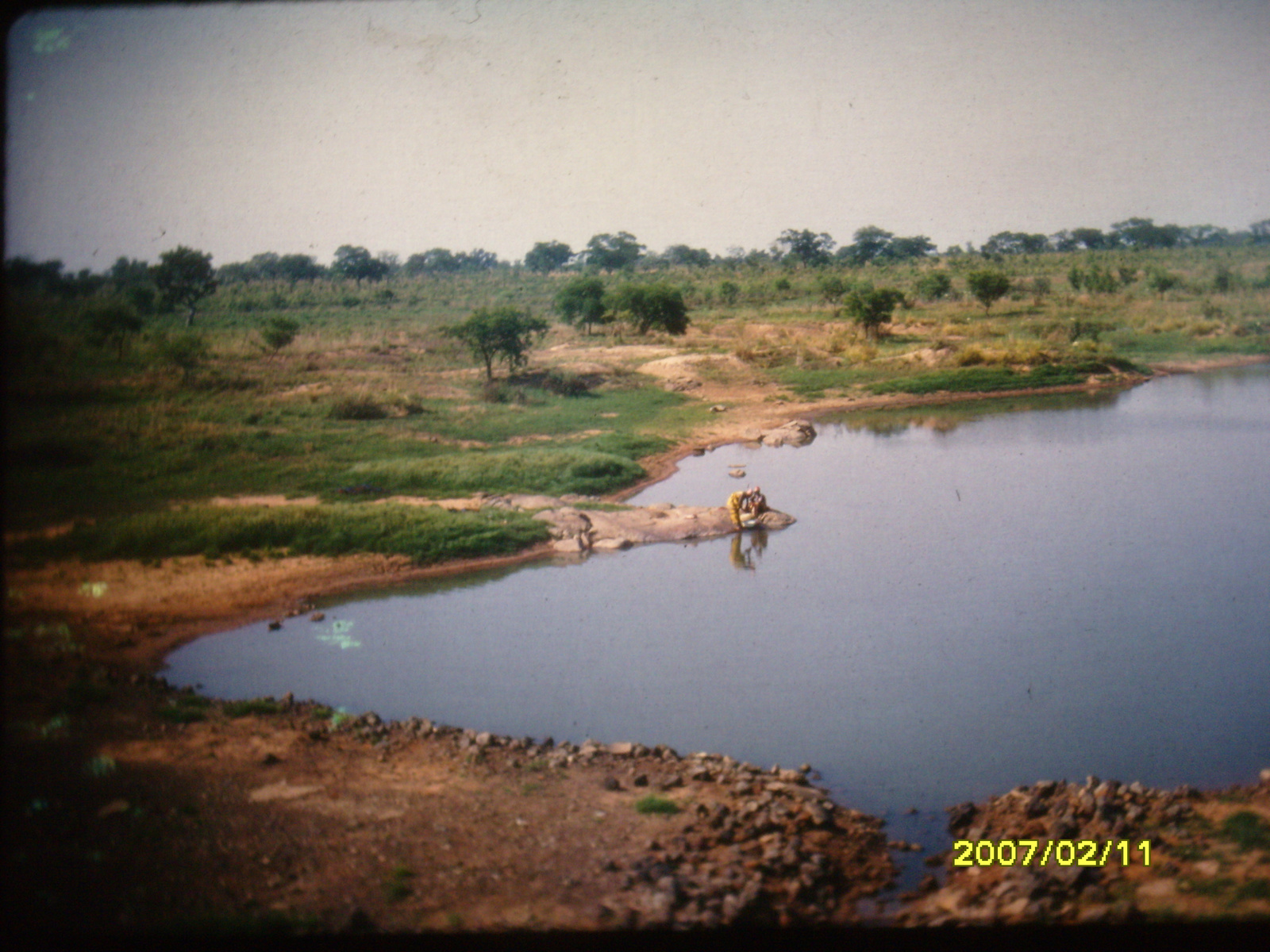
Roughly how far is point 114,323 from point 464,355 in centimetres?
784

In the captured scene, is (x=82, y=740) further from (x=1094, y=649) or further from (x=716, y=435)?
(x=716, y=435)

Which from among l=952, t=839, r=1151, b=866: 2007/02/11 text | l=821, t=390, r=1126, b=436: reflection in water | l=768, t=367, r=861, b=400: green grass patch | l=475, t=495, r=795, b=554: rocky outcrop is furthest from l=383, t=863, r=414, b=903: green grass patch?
l=768, t=367, r=861, b=400: green grass patch

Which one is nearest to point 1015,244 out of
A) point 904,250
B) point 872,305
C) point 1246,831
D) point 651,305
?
point 904,250

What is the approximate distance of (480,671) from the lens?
846 centimetres

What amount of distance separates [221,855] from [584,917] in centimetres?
206

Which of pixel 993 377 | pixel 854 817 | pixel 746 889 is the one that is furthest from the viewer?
pixel 993 377

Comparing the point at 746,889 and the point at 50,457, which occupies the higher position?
the point at 50,457

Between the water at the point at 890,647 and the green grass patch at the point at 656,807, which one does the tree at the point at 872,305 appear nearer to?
the water at the point at 890,647

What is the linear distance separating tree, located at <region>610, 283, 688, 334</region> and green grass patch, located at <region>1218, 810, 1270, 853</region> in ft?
51.3

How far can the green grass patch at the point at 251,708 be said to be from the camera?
7.27 m

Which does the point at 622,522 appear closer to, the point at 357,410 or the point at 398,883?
the point at 357,410

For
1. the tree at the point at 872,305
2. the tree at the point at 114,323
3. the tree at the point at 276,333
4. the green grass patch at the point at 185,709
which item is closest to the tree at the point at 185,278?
the tree at the point at 114,323

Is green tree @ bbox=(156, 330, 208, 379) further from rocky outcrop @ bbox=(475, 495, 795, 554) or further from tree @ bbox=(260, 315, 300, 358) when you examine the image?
rocky outcrop @ bbox=(475, 495, 795, 554)

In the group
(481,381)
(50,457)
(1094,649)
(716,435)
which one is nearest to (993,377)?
(716,435)
